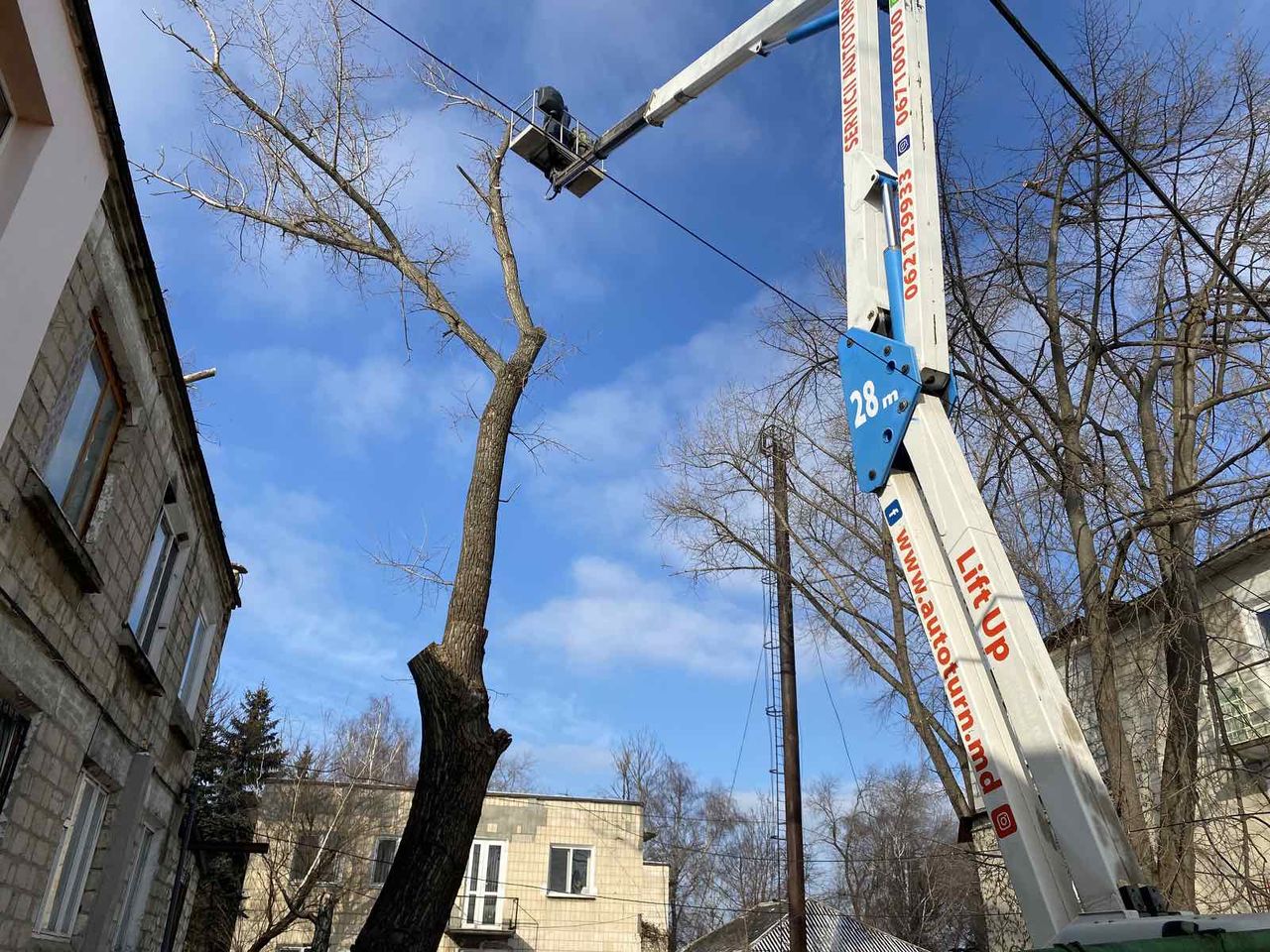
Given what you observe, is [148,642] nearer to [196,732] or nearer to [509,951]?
[196,732]

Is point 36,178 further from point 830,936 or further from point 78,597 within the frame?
point 830,936

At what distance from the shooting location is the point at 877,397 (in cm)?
465

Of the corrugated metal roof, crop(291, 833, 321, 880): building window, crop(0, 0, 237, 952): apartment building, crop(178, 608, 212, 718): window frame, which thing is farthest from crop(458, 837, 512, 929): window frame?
crop(0, 0, 237, 952): apartment building

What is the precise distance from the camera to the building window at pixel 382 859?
21.6m

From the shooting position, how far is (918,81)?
17.5ft

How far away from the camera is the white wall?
4691 millimetres

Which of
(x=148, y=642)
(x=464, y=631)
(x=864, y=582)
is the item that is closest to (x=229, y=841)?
(x=148, y=642)

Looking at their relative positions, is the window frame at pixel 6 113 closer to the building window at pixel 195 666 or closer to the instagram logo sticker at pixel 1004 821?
the instagram logo sticker at pixel 1004 821

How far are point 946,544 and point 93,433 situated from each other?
19.6 feet

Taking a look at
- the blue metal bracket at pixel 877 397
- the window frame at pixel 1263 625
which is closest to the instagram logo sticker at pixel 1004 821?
the blue metal bracket at pixel 877 397

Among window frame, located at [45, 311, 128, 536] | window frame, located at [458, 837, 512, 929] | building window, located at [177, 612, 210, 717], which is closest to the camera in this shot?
window frame, located at [45, 311, 128, 536]

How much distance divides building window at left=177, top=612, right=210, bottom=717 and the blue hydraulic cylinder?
8.57 meters

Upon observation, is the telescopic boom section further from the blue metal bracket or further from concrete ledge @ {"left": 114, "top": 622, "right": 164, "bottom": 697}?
concrete ledge @ {"left": 114, "top": 622, "right": 164, "bottom": 697}

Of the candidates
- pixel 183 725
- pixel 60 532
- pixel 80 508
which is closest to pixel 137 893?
pixel 183 725
